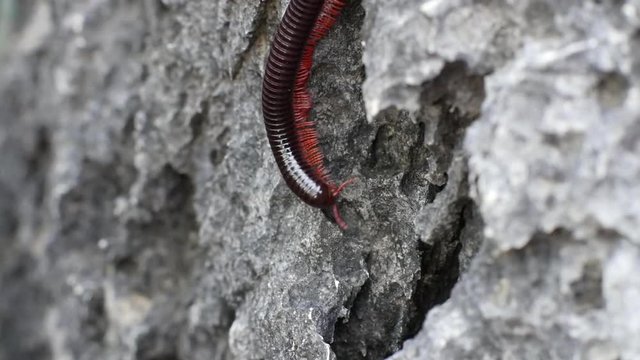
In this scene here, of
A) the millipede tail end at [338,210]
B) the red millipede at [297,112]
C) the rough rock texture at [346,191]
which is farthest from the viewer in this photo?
the millipede tail end at [338,210]

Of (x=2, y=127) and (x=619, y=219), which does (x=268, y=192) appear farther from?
(x=2, y=127)

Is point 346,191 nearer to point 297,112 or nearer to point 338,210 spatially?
point 338,210

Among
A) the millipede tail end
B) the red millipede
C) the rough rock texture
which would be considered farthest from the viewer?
the millipede tail end

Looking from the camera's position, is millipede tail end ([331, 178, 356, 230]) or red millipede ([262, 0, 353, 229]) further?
millipede tail end ([331, 178, 356, 230])

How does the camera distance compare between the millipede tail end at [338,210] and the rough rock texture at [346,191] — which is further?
the millipede tail end at [338,210]

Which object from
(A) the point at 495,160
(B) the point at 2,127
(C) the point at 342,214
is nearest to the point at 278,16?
(C) the point at 342,214

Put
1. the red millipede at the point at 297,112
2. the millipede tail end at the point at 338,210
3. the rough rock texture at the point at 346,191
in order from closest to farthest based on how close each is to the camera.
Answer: the rough rock texture at the point at 346,191
the red millipede at the point at 297,112
the millipede tail end at the point at 338,210

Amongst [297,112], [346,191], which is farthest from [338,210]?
[297,112]
